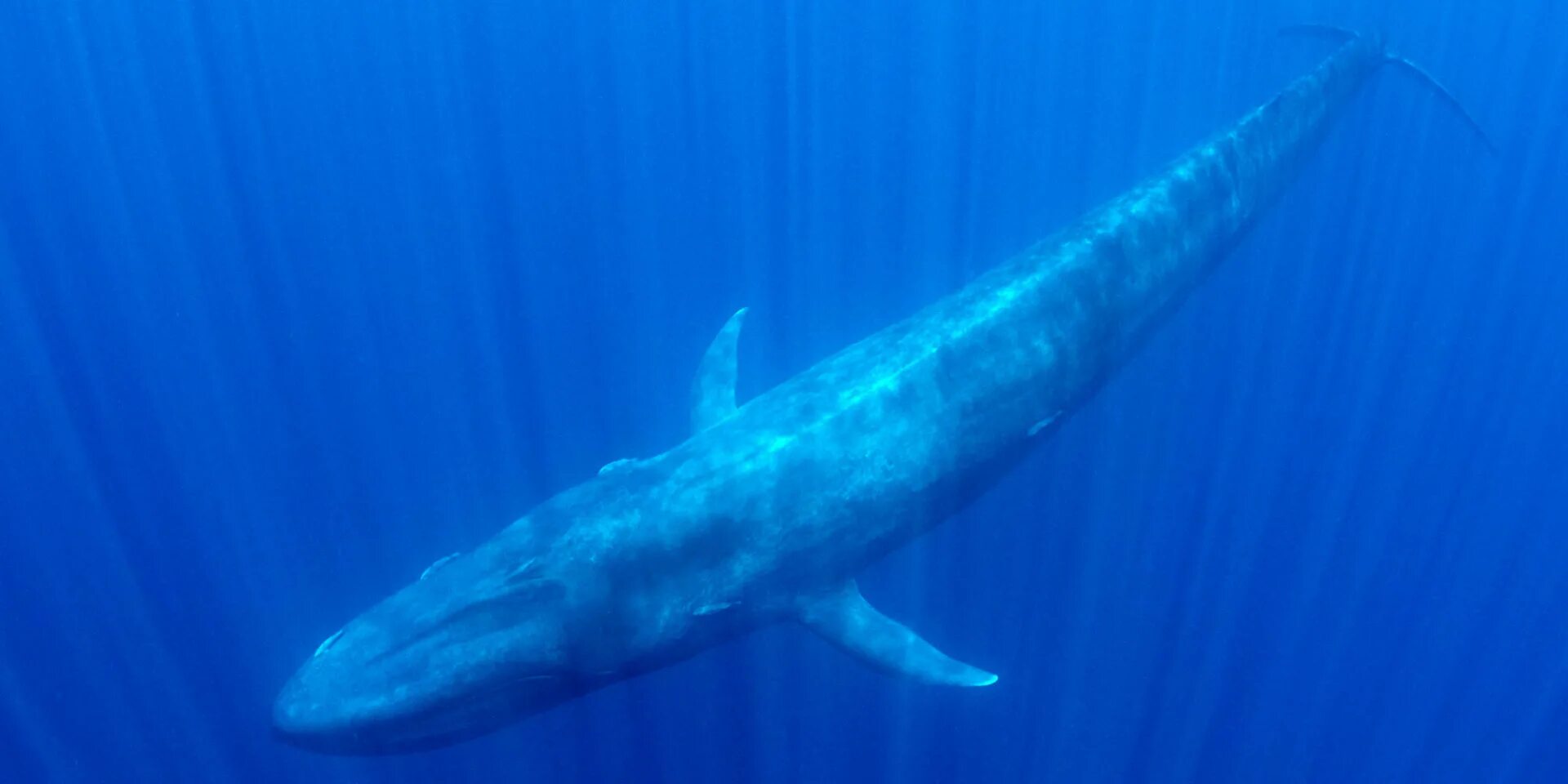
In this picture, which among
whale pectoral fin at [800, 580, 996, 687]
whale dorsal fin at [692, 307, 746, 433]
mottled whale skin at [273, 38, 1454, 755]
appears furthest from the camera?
whale dorsal fin at [692, 307, 746, 433]

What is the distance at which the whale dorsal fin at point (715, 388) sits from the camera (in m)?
10.1

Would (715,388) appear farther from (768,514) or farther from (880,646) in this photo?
(880,646)

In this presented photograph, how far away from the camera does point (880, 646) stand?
9.02 metres

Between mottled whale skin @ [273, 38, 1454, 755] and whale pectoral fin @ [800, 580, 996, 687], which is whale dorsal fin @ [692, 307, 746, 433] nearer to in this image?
mottled whale skin @ [273, 38, 1454, 755]

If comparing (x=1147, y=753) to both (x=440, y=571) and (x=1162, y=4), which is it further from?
(x=1162, y=4)

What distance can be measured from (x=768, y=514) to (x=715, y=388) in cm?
223

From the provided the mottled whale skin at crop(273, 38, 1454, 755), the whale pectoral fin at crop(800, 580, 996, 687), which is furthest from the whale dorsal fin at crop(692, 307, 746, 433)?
the whale pectoral fin at crop(800, 580, 996, 687)

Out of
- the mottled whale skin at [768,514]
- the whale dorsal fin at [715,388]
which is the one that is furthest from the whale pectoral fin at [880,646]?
the whale dorsal fin at [715,388]

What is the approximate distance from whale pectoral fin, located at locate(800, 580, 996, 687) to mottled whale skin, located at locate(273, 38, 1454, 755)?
0.02m

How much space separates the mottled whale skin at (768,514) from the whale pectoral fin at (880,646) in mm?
19

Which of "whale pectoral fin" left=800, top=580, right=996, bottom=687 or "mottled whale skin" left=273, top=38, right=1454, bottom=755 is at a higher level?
"mottled whale skin" left=273, top=38, right=1454, bottom=755

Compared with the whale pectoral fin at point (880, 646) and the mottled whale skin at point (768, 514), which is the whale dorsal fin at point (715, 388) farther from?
the whale pectoral fin at point (880, 646)

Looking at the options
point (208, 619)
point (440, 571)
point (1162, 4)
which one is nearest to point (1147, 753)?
point (440, 571)

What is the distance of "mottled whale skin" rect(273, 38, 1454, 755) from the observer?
23.7ft
